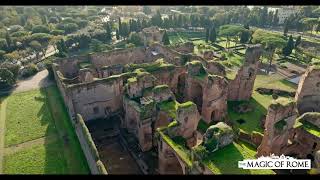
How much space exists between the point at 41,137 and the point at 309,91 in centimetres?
3966

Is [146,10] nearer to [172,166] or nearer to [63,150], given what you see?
[63,150]

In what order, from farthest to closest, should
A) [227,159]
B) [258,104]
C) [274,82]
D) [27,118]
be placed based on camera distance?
1. [274,82]
2. [258,104]
3. [27,118]
4. [227,159]

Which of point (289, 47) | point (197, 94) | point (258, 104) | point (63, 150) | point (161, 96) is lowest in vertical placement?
point (63, 150)

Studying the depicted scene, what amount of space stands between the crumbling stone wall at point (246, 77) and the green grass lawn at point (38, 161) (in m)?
28.3

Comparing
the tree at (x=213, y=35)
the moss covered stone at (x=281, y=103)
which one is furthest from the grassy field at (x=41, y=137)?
the tree at (x=213, y=35)

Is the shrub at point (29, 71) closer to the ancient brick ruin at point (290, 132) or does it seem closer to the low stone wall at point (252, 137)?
the low stone wall at point (252, 137)

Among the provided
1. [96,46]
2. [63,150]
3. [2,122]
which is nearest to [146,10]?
[96,46]

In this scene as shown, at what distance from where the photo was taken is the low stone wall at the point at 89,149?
93.2 feet

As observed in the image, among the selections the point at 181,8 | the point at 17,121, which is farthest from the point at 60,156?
the point at 181,8

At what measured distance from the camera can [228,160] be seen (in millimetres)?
26000

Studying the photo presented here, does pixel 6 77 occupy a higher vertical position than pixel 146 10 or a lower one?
lower

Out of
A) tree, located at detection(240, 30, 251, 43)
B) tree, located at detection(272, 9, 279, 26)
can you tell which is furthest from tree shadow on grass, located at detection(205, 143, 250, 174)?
tree, located at detection(272, 9, 279, 26)

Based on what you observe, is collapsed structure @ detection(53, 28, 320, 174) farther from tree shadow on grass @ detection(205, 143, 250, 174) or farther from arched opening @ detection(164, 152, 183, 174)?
tree shadow on grass @ detection(205, 143, 250, 174)

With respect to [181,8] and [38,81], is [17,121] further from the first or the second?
[181,8]
